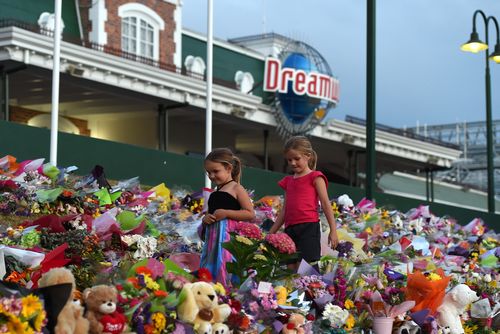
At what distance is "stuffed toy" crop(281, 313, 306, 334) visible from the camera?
23.2 ft

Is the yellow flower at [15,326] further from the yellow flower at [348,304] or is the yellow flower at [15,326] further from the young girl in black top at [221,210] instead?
the yellow flower at [348,304]

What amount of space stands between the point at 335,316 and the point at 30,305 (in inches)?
119

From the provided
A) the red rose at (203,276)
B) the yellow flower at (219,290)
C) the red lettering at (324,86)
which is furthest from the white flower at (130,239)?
the red lettering at (324,86)

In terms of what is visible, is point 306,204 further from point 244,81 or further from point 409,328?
point 244,81

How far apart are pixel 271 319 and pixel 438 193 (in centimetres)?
Result: 4358

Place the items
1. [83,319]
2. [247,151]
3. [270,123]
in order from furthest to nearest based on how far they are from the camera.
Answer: [247,151]
[270,123]
[83,319]

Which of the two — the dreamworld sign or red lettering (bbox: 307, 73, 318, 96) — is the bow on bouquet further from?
red lettering (bbox: 307, 73, 318, 96)

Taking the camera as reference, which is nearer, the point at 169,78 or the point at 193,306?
the point at 193,306

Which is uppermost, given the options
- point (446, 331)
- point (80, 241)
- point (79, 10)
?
point (79, 10)

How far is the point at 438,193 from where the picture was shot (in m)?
49.6

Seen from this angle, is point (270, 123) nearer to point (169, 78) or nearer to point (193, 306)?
point (169, 78)

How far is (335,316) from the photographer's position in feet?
25.2

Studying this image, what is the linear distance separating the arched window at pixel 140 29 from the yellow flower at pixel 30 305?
2316cm

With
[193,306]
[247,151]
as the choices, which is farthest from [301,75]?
[193,306]
